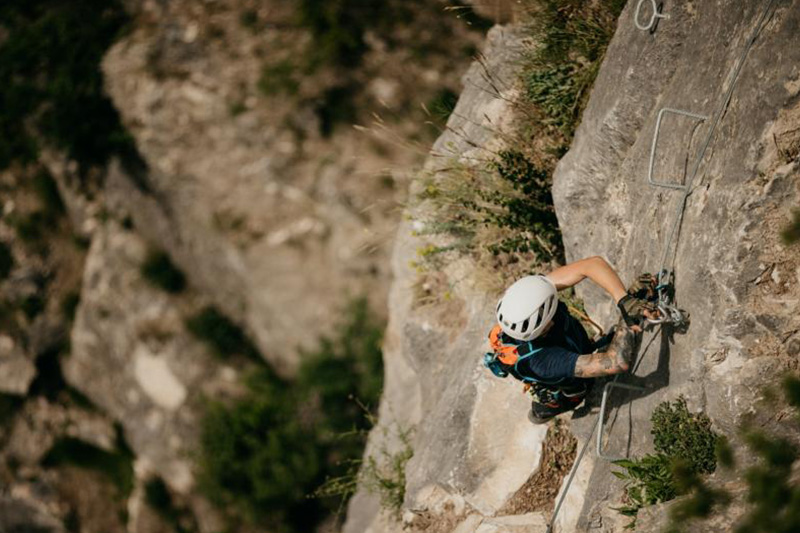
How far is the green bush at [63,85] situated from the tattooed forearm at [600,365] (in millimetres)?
11824

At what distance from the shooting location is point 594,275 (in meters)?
5.52

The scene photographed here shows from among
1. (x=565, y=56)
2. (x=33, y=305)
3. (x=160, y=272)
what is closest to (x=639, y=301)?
(x=565, y=56)

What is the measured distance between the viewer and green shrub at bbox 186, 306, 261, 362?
47.9 feet

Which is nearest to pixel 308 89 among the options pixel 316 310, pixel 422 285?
pixel 316 310

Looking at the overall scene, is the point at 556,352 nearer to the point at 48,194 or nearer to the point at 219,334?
the point at 219,334

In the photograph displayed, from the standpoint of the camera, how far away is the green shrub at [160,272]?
14.7 metres

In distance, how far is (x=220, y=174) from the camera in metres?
14.1

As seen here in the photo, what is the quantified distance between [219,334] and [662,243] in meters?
10.9

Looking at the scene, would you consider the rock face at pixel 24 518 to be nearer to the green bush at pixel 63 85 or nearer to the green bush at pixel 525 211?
the green bush at pixel 63 85

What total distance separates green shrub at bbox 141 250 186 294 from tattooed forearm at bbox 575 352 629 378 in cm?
1125

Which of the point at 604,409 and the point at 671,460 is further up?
the point at 671,460

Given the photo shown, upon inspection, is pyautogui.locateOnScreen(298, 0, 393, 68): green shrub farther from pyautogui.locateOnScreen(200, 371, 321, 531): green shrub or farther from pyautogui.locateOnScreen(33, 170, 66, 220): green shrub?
pyautogui.locateOnScreen(200, 371, 321, 531): green shrub

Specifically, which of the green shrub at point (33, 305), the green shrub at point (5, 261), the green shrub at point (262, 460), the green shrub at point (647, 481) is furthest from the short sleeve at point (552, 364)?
the green shrub at point (5, 261)

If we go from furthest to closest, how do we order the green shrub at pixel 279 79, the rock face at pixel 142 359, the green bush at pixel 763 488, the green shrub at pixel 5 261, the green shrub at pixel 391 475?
the green shrub at pixel 5 261, the rock face at pixel 142 359, the green shrub at pixel 279 79, the green shrub at pixel 391 475, the green bush at pixel 763 488
